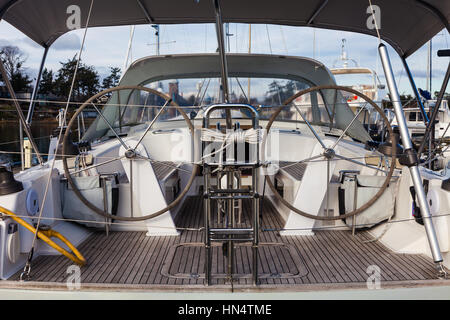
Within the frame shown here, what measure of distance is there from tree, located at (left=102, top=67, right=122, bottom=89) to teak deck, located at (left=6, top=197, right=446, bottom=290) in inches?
62.7

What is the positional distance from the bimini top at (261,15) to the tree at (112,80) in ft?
2.18

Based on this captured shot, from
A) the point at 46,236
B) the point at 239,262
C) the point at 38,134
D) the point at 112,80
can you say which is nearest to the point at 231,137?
the point at 239,262

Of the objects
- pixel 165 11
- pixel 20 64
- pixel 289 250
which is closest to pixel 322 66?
pixel 165 11

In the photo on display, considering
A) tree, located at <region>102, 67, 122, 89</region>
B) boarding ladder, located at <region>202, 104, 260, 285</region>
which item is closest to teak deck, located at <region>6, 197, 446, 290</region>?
boarding ladder, located at <region>202, 104, 260, 285</region>

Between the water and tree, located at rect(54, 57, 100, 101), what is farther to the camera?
tree, located at rect(54, 57, 100, 101)

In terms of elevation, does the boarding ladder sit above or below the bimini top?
below

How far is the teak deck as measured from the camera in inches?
82.0

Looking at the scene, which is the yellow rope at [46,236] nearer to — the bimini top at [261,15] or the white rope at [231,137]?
the white rope at [231,137]

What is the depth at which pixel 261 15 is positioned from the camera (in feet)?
10.8

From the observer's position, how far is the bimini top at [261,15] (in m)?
2.80

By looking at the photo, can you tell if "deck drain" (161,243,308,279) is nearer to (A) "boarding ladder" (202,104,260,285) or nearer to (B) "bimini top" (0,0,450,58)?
(A) "boarding ladder" (202,104,260,285)

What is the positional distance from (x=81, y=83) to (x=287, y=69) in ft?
6.73

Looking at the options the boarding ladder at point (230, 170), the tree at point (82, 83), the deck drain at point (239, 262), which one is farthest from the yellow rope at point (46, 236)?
the tree at point (82, 83)

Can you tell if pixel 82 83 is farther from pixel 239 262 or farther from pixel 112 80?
pixel 239 262
